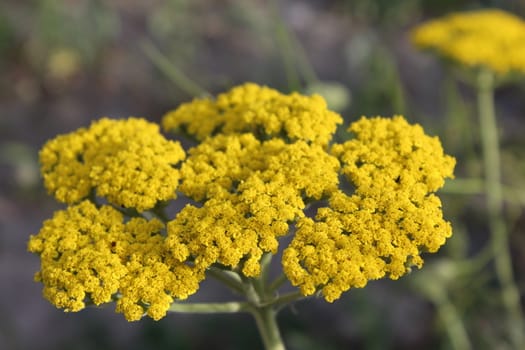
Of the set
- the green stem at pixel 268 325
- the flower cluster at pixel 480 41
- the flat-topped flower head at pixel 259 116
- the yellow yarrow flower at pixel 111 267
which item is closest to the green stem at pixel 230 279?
the green stem at pixel 268 325

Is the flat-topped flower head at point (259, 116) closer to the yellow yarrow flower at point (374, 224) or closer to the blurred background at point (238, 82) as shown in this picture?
the yellow yarrow flower at point (374, 224)

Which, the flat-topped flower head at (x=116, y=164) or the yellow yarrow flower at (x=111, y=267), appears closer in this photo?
the yellow yarrow flower at (x=111, y=267)

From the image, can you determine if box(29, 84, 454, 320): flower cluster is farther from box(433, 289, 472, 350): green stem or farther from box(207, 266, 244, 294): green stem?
box(433, 289, 472, 350): green stem

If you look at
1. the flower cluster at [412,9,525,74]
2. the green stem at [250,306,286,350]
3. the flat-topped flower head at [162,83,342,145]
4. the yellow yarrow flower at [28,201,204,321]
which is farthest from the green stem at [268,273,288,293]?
the flower cluster at [412,9,525,74]

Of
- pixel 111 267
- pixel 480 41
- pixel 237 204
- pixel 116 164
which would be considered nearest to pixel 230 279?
pixel 237 204

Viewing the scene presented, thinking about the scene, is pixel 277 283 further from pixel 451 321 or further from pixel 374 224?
pixel 451 321

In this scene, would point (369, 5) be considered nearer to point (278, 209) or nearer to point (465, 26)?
point (465, 26)

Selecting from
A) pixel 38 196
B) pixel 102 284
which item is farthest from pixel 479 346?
pixel 38 196
